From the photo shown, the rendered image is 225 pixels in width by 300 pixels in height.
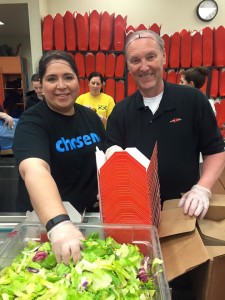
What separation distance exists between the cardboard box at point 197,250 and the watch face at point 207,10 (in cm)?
609

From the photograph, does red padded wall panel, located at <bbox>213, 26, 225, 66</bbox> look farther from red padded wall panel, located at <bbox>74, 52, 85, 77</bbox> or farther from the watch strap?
the watch strap

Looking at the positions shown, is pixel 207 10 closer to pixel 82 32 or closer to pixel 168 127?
pixel 82 32

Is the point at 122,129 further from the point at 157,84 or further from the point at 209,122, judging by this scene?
the point at 209,122

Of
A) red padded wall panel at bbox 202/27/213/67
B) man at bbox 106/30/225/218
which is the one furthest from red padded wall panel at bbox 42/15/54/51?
man at bbox 106/30/225/218

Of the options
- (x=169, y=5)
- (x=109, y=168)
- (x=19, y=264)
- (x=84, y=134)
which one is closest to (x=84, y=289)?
(x=19, y=264)

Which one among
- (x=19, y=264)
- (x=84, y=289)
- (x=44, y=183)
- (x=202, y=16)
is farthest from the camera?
(x=202, y=16)

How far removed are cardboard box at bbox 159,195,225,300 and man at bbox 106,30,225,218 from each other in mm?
352

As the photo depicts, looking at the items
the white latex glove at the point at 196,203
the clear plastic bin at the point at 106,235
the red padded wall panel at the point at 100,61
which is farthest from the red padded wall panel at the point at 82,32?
the clear plastic bin at the point at 106,235

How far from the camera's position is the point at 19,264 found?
71cm

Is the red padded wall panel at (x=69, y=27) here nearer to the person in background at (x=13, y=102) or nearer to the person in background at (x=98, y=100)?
the person in background at (x=98, y=100)

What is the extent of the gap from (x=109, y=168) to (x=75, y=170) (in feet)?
1.68

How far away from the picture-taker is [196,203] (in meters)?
0.96

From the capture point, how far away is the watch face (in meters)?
5.85

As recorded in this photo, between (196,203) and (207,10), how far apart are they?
6.20 meters
